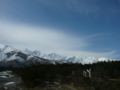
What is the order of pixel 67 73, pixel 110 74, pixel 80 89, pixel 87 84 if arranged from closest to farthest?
pixel 80 89
pixel 87 84
pixel 110 74
pixel 67 73

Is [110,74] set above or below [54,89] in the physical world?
above

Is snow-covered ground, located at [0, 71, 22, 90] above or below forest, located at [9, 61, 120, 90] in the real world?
below

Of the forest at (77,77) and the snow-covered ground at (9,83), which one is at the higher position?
the forest at (77,77)

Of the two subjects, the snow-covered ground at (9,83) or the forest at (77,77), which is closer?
the snow-covered ground at (9,83)

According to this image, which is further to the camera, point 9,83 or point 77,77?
point 77,77

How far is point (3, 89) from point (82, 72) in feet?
104

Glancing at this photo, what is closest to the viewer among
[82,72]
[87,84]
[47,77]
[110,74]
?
[87,84]

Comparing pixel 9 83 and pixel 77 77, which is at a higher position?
pixel 77 77

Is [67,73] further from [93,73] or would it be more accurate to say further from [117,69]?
[117,69]

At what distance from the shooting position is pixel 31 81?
35.6m

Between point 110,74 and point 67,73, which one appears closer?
point 110,74

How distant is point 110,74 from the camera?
4919 cm

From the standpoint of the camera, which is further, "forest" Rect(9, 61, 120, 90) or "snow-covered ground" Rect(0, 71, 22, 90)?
"forest" Rect(9, 61, 120, 90)

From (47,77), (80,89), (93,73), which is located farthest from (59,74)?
(80,89)
